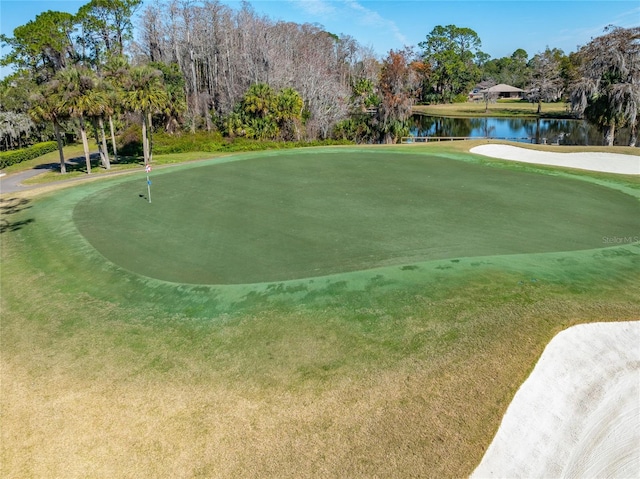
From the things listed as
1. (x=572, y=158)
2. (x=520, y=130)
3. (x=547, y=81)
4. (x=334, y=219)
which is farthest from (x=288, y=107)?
(x=547, y=81)

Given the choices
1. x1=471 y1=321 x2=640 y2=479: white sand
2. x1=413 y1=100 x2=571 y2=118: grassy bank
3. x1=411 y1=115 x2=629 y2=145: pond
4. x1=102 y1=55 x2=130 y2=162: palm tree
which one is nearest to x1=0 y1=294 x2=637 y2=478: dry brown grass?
x1=471 y1=321 x2=640 y2=479: white sand

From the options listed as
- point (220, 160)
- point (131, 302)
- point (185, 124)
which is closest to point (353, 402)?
point (131, 302)

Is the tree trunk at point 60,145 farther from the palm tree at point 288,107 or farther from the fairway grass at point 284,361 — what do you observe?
the palm tree at point 288,107

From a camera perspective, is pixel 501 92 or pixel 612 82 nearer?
pixel 612 82

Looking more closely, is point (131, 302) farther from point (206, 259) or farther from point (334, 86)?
point (334, 86)

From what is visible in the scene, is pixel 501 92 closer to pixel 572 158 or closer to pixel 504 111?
pixel 504 111

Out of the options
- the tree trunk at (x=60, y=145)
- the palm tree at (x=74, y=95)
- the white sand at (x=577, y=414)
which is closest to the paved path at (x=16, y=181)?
the tree trunk at (x=60, y=145)
